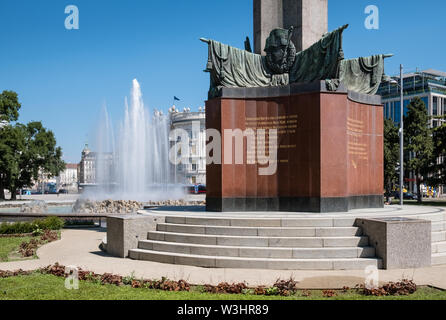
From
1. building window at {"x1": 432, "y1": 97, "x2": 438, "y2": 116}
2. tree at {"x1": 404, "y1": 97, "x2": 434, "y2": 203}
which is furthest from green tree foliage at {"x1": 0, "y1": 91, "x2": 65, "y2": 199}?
building window at {"x1": 432, "y1": 97, "x2": 438, "y2": 116}

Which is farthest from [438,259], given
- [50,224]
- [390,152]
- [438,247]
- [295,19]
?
[390,152]

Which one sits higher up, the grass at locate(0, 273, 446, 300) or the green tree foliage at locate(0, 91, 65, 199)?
the green tree foliage at locate(0, 91, 65, 199)

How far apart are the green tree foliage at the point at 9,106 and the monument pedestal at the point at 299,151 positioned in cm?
3687

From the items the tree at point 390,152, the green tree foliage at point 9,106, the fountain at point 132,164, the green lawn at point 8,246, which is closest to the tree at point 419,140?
the tree at point 390,152

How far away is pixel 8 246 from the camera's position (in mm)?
14047

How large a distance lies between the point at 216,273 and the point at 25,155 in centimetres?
4419

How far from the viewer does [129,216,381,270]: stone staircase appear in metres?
10.1

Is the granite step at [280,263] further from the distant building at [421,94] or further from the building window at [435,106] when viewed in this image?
the building window at [435,106]

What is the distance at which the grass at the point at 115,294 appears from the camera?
24.3 ft

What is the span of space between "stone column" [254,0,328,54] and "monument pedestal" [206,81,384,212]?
2.40m

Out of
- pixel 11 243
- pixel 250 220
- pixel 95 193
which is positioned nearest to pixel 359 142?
pixel 250 220

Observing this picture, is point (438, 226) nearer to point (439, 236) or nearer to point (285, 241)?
point (439, 236)

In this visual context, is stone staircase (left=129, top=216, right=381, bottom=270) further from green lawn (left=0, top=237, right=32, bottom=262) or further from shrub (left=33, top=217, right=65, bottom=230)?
shrub (left=33, top=217, right=65, bottom=230)
